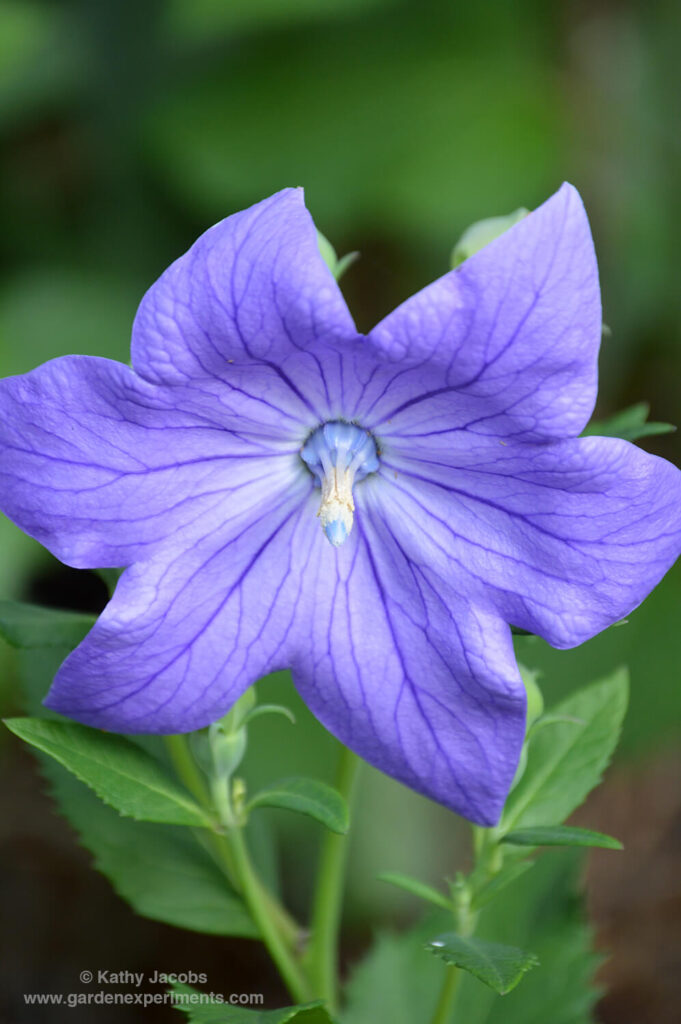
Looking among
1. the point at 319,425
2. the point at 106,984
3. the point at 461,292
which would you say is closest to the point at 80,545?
the point at 319,425

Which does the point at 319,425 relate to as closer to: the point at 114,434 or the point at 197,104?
the point at 114,434

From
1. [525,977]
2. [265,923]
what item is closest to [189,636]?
[265,923]

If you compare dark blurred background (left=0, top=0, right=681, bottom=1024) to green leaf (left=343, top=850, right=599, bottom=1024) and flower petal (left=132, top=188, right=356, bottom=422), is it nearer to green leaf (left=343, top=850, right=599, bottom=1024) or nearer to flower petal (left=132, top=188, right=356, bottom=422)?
green leaf (left=343, top=850, right=599, bottom=1024)

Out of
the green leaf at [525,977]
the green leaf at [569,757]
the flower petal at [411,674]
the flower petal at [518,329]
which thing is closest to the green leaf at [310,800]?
the flower petal at [411,674]

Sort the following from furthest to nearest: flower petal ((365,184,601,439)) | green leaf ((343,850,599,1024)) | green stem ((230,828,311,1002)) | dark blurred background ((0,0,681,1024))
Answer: dark blurred background ((0,0,681,1024)), green leaf ((343,850,599,1024)), green stem ((230,828,311,1002)), flower petal ((365,184,601,439))

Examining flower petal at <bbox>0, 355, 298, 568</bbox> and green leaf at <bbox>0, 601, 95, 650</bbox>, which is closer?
flower petal at <bbox>0, 355, 298, 568</bbox>

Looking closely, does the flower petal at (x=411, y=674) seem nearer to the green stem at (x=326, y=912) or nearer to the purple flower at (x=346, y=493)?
the purple flower at (x=346, y=493)

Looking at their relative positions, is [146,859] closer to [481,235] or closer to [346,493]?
[346,493]

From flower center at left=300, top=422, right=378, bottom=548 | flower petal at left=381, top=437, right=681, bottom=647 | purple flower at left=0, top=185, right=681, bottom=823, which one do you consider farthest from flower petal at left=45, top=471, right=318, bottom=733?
flower petal at left=381, top=437, right=681, bottom=647
